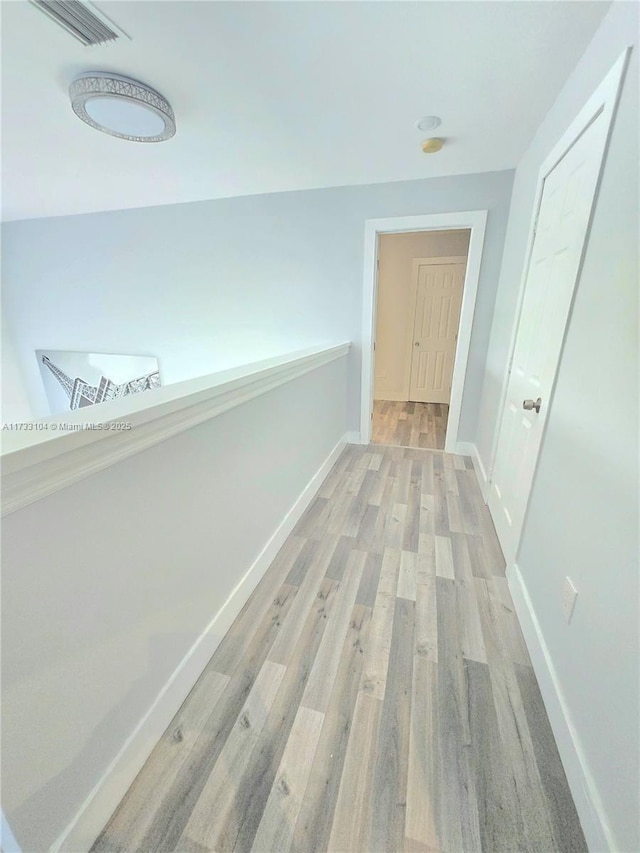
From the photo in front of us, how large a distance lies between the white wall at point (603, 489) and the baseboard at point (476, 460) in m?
1.04

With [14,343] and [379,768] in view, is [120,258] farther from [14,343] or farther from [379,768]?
[379,768]

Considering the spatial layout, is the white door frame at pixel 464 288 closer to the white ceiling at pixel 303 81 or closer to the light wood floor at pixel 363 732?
the white ceiling at pixel 303 81

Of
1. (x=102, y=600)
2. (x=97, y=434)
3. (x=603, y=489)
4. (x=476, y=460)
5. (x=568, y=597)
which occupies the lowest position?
(x=476, y=460)

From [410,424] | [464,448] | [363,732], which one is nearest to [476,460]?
[464,448]

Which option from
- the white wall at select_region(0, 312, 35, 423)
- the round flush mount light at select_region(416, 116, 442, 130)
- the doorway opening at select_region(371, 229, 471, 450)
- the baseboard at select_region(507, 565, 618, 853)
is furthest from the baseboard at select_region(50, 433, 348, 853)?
the white wall at select_region(0, 312, 35, 423)

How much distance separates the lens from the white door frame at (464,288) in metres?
2.53

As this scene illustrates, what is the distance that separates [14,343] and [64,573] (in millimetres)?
4944

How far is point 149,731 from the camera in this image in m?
1.00

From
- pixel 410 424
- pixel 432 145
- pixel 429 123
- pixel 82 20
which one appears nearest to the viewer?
pixel 82 20

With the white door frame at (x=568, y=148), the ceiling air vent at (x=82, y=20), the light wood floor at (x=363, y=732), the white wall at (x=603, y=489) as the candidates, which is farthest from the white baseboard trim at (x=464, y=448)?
the ceiling air vent at (x=82, y=20)

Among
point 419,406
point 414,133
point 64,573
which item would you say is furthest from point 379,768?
point 419,406

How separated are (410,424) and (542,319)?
2476 millimetres

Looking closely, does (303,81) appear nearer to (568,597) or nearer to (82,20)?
(82,20)

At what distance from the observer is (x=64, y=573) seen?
71 centimetres
